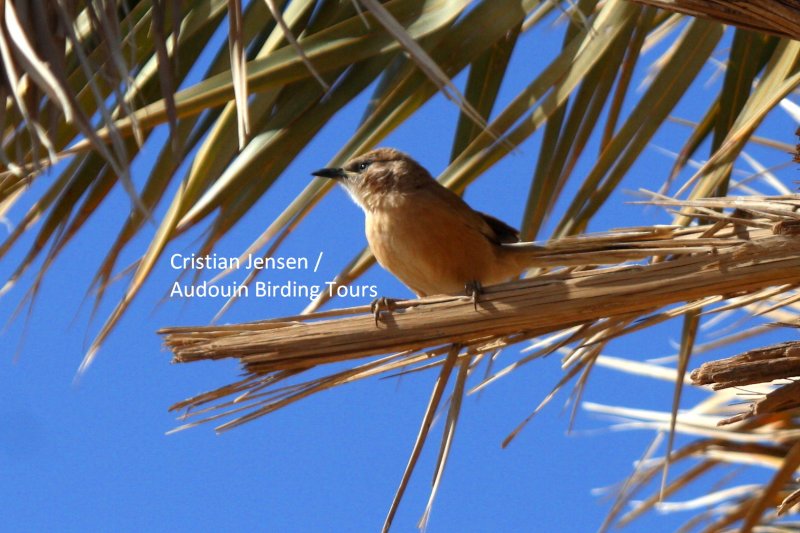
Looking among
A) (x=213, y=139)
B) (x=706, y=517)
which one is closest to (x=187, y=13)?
(x=213, y=139)

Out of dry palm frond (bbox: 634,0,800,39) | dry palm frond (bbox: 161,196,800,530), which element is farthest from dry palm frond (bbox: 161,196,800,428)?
dry palm frond (bbox: 634,0,800,39)

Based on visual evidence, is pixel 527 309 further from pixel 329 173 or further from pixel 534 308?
pixel 329 173

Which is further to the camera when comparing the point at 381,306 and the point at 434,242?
the point at 434,242

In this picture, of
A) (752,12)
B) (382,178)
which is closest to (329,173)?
(752,12)

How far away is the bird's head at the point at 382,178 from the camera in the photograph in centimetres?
360

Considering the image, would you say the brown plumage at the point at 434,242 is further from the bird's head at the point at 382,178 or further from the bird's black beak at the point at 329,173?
the bird's black beak at the point at 329,173

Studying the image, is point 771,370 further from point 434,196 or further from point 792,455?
point 434,196

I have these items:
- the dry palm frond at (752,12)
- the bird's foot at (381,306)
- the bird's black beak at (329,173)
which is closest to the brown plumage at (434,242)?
the bird's black beak at (329,173)

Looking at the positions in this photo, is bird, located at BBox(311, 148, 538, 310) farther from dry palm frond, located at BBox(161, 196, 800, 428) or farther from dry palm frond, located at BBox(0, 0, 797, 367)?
dry palm frond, located at BBox(161, 196, 800, 428)

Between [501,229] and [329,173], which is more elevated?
[501,229]

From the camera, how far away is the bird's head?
11.8ft

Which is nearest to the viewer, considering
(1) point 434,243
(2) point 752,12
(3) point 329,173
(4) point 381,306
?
(2) point 752,12

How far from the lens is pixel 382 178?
3766mm

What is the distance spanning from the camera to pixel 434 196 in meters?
3.50
